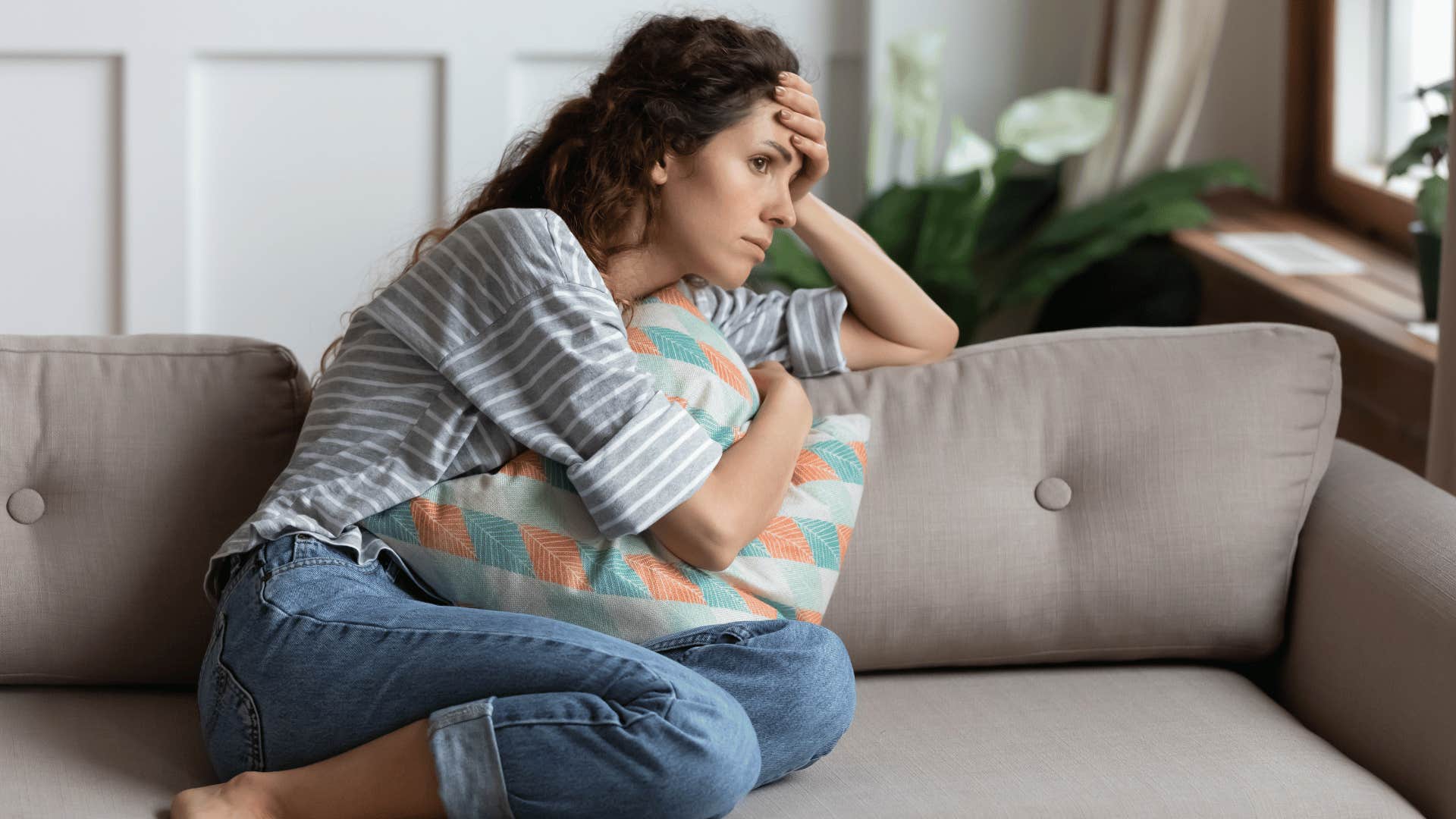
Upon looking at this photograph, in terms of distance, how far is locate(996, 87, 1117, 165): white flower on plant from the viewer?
102 inches

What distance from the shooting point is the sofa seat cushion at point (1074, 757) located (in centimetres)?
115

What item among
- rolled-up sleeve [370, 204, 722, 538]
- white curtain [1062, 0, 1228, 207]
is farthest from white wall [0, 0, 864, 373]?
rolled-up sleeve [370, 204, 722, 538]

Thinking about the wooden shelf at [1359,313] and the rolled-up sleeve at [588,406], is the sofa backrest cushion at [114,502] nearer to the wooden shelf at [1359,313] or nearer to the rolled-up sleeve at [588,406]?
the rolled-up sleeve at [588,406]

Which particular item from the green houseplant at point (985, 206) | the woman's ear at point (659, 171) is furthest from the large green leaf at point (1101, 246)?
the woman's ear at point (659, 171)

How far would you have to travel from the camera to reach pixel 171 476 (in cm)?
137

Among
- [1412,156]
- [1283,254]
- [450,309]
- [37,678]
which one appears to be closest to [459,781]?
[450,309]

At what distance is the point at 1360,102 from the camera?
8.60 feet

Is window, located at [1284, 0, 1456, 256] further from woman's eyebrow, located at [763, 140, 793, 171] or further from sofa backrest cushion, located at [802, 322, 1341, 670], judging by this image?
woman's eyebrow, located at [763, 140, 793, 171]

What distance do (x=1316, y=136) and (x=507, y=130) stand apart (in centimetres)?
158

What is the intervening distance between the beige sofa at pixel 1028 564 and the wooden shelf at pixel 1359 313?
0.49 meters

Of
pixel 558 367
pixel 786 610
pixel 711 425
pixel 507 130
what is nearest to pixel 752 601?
pixel 786 610

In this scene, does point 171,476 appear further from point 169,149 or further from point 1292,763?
point 169,149

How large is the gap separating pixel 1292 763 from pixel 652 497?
601mm

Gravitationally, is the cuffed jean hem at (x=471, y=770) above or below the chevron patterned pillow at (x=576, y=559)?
below
